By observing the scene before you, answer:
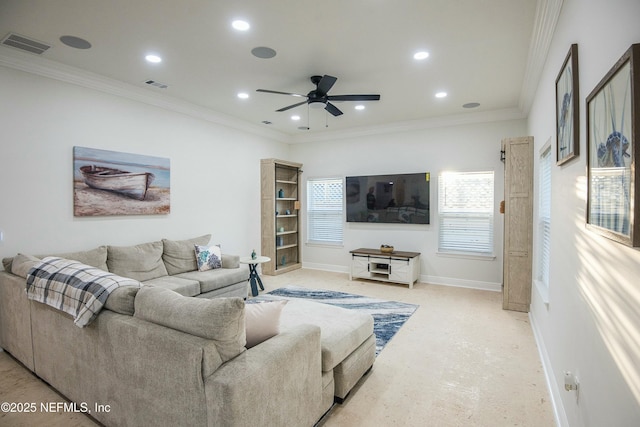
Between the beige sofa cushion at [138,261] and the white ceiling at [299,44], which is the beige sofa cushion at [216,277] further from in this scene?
the white ceiling at [299,44]

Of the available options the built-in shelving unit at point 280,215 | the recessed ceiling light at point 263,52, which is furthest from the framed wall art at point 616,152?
the built-in shelving unit at point 280,215

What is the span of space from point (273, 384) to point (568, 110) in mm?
2359

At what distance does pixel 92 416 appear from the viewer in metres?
2.16

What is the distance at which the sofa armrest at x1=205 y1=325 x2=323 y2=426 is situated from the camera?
4.70ft

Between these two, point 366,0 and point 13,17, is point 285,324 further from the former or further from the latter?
point 13,17

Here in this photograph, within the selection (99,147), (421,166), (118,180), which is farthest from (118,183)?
(421,166)

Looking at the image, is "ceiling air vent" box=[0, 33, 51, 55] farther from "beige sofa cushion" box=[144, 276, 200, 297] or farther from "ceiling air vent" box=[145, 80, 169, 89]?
"beige sofa cushion" box=[144, 276, 200, 297]

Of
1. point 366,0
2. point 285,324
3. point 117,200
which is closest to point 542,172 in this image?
point 366,0

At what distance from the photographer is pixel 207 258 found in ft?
15.4

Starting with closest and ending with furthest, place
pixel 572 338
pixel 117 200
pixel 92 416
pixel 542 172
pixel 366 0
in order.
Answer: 1. pixel 572 338
2. pixel 92 416
3. pixel 366 0
4. pixel 542 172
5. pixel 117 200

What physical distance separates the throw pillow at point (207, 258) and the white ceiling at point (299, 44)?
2.19 metres

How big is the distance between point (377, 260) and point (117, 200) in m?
4.09

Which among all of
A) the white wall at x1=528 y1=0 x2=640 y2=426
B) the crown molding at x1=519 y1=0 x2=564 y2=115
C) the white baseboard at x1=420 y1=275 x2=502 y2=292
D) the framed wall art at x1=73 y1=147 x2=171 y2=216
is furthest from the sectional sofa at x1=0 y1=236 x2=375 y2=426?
the white baseboard at x1=420 y1=275 x2=502 y2=292

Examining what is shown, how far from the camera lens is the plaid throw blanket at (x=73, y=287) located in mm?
1976
